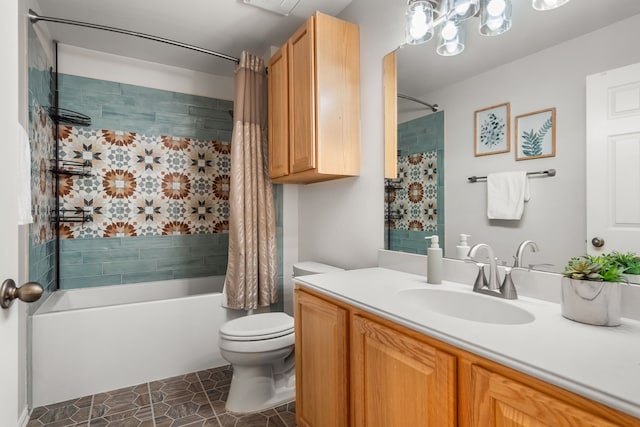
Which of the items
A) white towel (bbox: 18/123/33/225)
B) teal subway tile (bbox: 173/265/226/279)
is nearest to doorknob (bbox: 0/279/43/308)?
white towel (bbox: 18/123/33/225)

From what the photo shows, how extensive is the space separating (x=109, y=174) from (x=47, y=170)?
1.50 ft

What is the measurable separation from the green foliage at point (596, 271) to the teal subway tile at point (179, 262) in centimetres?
286

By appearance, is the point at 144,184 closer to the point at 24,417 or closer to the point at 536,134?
the point at 24,417

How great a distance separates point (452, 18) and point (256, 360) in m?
2.00

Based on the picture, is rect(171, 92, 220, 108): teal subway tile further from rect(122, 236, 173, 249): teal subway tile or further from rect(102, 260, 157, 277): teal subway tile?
rect(102, 260, 157, 277): teal subway tile

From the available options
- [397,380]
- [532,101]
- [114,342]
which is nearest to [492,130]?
[532,101]

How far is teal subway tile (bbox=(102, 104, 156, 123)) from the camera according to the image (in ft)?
9.09

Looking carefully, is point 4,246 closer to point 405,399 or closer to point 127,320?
point 405,399

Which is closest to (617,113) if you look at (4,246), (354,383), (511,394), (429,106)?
(429,106)

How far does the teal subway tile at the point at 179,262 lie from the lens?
2.98 meters

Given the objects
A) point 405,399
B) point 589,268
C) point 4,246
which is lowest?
point 405,399

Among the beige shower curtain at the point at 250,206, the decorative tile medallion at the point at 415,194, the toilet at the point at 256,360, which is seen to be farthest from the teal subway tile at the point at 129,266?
the decorative tile medallion at the point at 415,194

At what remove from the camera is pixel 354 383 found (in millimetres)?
1267

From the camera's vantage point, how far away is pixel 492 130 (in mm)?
1391
